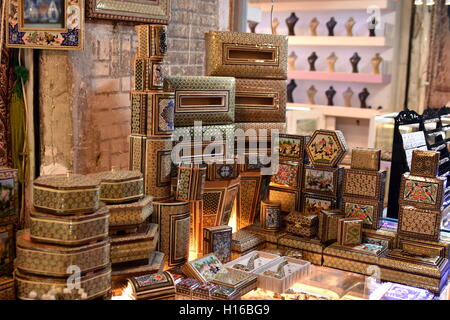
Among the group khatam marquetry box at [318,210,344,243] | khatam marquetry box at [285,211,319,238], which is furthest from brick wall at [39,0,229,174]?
khatam marquetry box at [318,210,344,243]

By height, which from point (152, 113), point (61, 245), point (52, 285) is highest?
point (152, 113)

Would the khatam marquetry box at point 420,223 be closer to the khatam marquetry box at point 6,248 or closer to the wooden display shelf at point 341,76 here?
the khatam marquetry box at point 6,248

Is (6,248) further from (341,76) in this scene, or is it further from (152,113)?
(341,76)

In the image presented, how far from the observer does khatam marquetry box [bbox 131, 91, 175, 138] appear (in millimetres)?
2299

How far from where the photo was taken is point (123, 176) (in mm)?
2039

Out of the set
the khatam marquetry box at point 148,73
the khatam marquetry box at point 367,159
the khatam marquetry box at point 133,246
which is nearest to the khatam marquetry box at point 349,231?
the khatam marquetry box at point 367,159

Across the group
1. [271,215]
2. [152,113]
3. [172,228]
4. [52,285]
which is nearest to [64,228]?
[52,285]

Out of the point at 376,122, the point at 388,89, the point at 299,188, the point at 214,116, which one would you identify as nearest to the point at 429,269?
the point at 299,188

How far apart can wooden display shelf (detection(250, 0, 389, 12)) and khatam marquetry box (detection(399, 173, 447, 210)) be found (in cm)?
462

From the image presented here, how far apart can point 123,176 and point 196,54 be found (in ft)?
4.73

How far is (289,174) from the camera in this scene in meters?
2.74

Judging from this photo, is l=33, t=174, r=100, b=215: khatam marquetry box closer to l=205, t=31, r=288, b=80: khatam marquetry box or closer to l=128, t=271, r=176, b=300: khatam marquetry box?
l=128, t=271, r=176, b=300: khatam marquetry box

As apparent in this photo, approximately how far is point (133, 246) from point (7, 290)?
0.46 metres

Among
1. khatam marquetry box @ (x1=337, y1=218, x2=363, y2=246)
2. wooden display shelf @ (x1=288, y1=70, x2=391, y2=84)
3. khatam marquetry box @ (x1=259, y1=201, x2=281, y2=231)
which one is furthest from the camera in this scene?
wooden display shelf @ (x1=288, y1=70, x2=391, y2=84)
